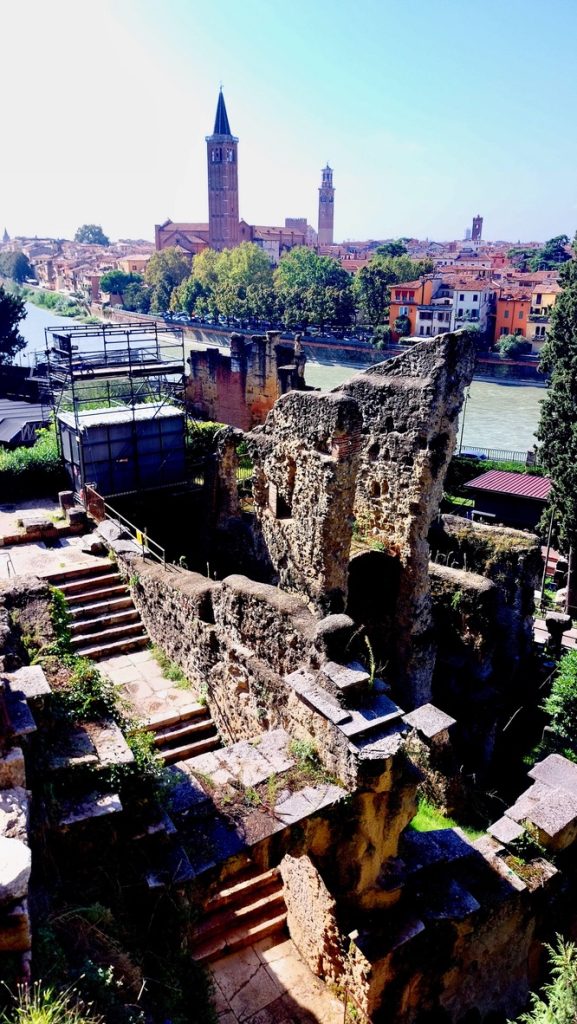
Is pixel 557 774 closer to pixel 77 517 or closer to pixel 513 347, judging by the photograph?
pixel 77 517

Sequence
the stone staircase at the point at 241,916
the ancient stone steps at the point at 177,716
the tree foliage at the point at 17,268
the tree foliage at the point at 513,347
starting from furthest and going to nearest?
the tree foliage at the point at 17,268
the tree foliage at the point at 513,347
the ancient stone steps at the point at 177,716
the stone staircase at the point at 241,916

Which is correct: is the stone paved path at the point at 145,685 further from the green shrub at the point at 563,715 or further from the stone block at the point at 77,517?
the green shrub at the point at 563,715

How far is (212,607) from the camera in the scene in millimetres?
8992

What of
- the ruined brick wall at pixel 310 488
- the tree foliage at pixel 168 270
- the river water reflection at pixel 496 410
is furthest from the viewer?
the tree foliage at pixel 168 270

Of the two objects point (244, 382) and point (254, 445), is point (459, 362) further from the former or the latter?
point (244, 382)

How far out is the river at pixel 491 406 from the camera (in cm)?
3844

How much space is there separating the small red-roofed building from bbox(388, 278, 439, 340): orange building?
34925mm

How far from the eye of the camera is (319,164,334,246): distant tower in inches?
6033

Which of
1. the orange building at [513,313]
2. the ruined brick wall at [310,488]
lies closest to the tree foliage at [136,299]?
the orange building at [513,313]

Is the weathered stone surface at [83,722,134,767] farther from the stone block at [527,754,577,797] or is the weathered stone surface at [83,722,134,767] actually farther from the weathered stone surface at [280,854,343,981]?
the stone block at [527,754,577,797]

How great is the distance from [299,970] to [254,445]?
271 inches

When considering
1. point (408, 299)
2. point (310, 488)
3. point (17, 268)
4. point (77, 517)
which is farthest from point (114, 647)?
point (17, 268)

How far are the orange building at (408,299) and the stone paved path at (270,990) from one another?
174ft

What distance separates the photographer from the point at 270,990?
6.92 meters
